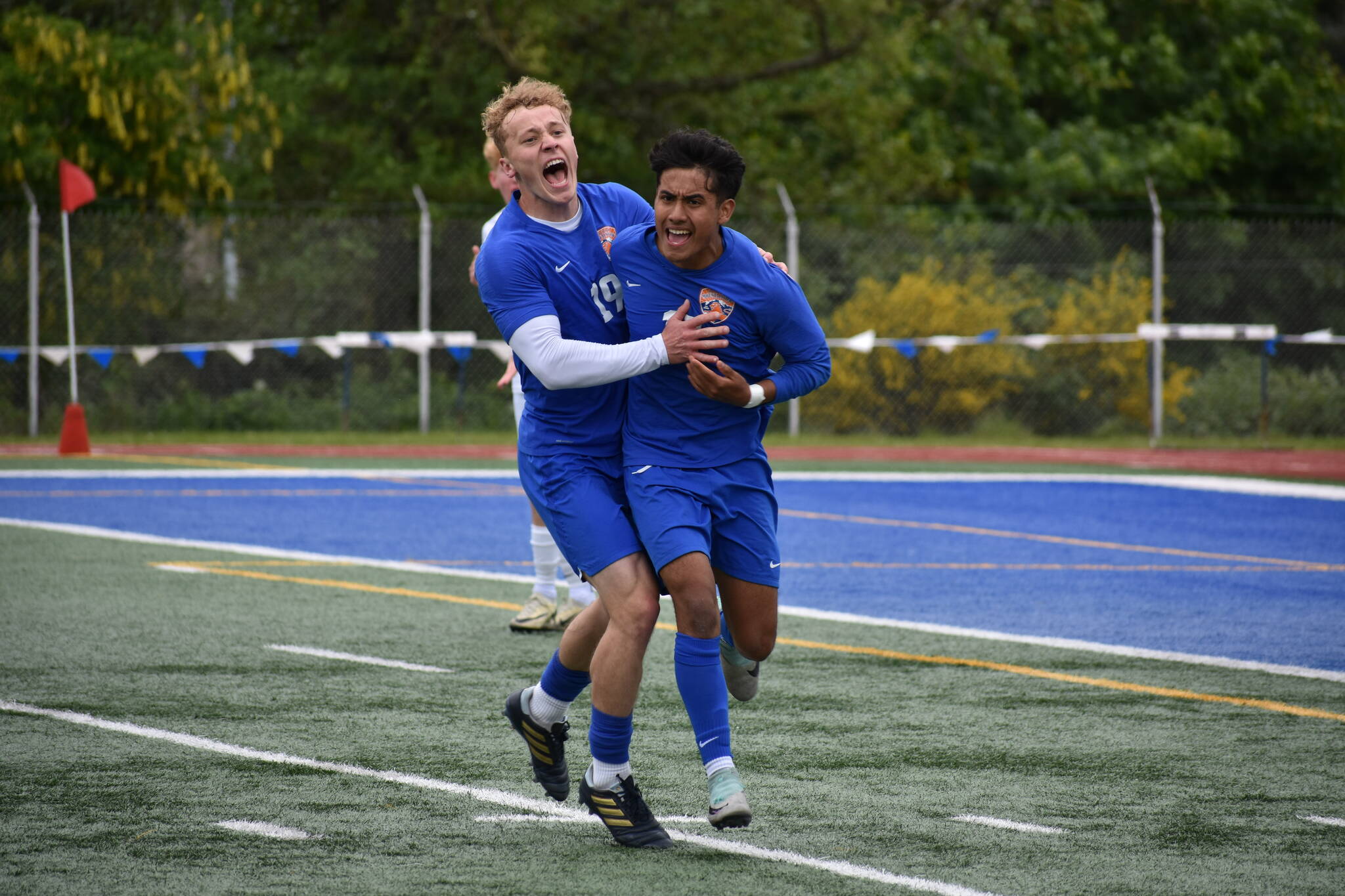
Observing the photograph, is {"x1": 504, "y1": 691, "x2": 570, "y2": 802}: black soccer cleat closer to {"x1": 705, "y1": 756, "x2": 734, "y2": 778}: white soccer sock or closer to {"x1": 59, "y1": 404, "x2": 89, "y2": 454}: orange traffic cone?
{"x1": 705, "y1": 756, "x2": 734, "y2": 778}: white soccer sock

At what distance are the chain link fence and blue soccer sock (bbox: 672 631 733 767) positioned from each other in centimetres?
1578

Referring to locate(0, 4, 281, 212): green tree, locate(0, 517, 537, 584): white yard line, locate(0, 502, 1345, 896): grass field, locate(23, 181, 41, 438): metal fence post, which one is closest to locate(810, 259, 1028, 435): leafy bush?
locate(0, 4, 281, 212): green tree

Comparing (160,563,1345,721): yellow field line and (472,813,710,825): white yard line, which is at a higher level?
(472,813,710,825): white yard line

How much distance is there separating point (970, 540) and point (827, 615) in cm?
354

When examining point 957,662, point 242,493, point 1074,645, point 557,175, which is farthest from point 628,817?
point 242,493

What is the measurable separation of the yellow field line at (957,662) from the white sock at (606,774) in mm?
2804

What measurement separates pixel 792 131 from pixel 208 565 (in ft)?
64.8

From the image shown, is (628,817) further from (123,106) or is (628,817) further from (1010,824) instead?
(123,106)

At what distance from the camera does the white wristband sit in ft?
15.7

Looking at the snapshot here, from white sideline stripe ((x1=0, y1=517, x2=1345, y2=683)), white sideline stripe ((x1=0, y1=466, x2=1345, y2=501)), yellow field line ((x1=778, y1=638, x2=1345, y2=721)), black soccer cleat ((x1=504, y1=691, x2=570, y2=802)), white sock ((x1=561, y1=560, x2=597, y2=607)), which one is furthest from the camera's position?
white sideline stripe ((x1=0, y1=466, x2=1345, y2=501))

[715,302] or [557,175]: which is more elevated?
[557,175]

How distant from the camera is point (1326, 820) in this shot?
16.0ft

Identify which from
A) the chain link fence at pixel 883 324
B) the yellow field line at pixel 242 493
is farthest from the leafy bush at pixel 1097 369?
the yellow field line at pixel 242 493

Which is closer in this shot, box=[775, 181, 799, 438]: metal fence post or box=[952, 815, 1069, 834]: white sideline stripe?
box=[952, 815, 1069, 834]: white sideline stripe
